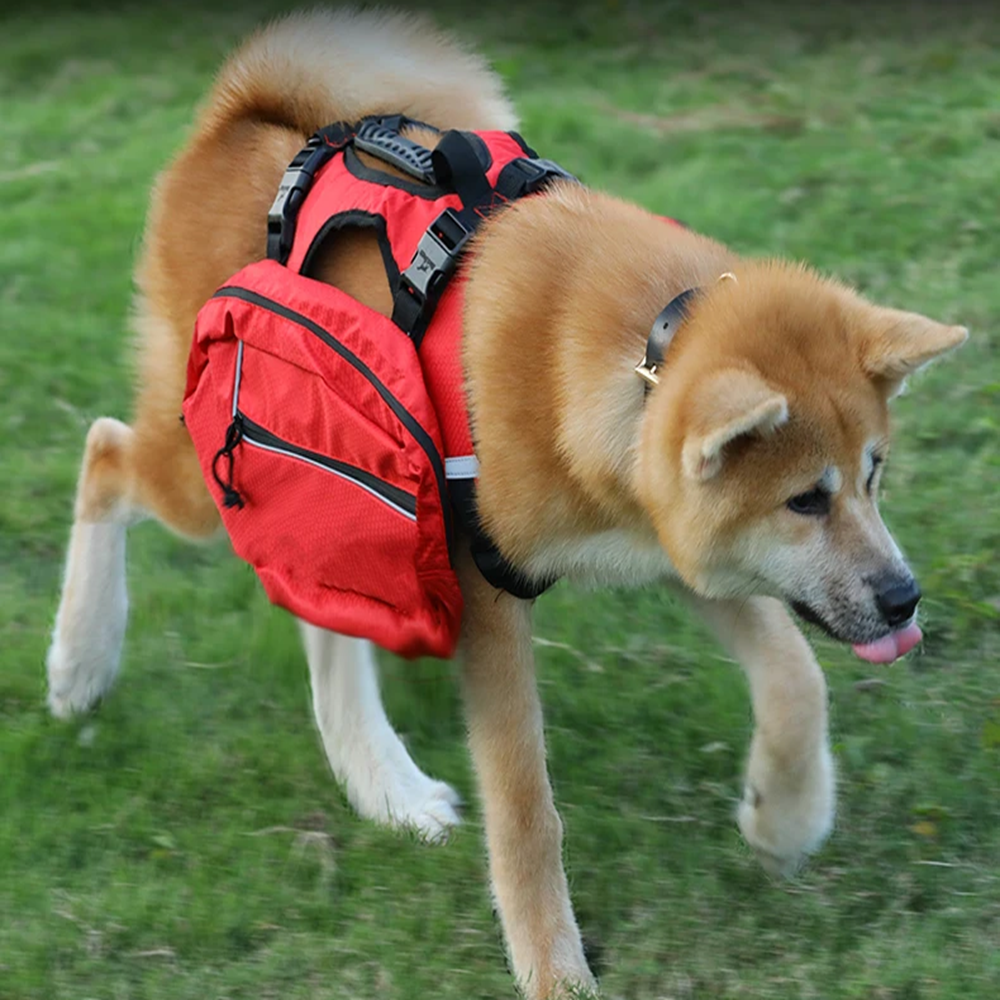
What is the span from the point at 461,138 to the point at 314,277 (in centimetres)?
45

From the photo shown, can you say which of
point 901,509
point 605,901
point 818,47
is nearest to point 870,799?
point 605,901

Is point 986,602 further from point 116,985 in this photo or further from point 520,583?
point 116,985

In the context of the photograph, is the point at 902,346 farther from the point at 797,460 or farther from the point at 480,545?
the point at 480,545

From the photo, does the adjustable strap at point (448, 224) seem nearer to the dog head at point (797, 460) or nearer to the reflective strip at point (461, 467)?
the reflective strip at point (461, 467)

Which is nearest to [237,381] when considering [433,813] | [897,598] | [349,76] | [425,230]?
[425,230]

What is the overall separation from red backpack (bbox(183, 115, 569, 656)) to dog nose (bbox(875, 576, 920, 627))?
0.70 m

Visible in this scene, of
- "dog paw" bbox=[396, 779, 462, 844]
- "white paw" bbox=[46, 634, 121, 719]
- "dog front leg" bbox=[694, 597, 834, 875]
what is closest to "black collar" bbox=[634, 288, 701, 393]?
"dog front leg" bbox=[694, 597, 834, 875]

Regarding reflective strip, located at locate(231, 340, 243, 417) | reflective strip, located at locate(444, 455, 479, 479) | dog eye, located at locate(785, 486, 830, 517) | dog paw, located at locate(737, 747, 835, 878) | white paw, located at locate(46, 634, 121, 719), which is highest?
dog eye, located at locate(785, 486, 830, 517)

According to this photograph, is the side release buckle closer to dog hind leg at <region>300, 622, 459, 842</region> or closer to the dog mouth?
the dog mouth

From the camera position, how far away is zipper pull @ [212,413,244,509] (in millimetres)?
3197

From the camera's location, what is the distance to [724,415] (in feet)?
8.20

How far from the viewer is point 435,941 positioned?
3.08 m

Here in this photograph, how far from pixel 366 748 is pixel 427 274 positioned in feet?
4.17

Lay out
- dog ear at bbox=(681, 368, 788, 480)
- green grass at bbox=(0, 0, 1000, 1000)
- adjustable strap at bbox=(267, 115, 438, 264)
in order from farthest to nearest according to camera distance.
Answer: adjustable strap at bbox=(267, 115, 438, 264) → green grass at bbox=(0, 0, 1000, 1000) → dog ear at bbox=(681, 368, 788, 480)
